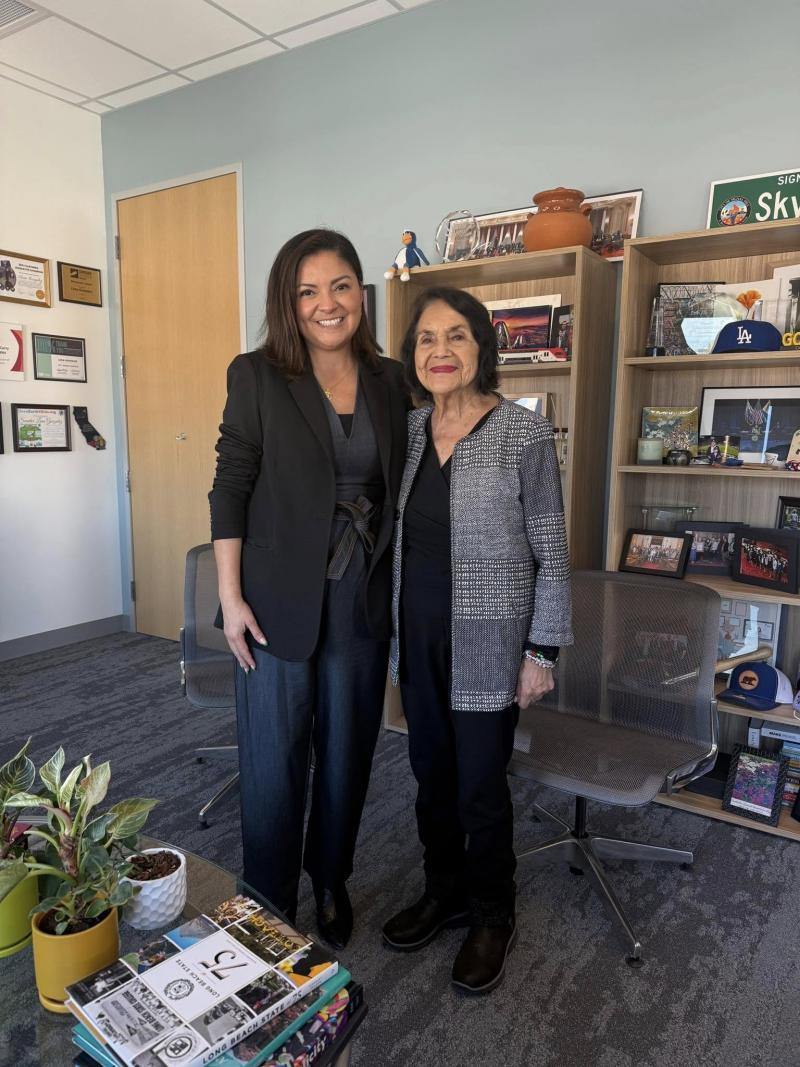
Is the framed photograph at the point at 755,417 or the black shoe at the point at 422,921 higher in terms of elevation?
the framed photograph at the point at 755,417

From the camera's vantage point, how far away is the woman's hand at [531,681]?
155 cm

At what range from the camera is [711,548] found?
98.6 inches

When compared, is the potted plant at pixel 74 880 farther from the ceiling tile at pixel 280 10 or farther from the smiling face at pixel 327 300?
the ceiling tile at pixel 280 10

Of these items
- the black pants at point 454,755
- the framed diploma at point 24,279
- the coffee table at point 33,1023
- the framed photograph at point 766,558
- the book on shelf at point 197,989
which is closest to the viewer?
the book on shelf at point 197,989

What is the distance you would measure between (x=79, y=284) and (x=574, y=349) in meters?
2.97

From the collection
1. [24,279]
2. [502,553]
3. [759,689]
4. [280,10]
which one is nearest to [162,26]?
[280,10]

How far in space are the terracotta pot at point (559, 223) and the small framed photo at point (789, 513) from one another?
1.07 meters

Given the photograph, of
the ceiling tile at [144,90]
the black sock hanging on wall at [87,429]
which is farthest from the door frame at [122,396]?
the ceiling tile at [144,90]

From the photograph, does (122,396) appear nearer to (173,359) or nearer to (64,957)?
(173,359)

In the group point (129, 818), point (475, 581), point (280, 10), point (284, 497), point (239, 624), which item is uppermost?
point (280, 10)

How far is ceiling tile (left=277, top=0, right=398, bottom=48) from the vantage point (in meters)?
3.00

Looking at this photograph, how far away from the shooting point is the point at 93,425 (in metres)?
4.25

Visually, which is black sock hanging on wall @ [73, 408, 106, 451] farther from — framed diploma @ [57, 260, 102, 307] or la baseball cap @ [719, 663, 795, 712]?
la baseball cap @ [719, 663, 795, 712]

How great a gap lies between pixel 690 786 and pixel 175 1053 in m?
→ 2.06
